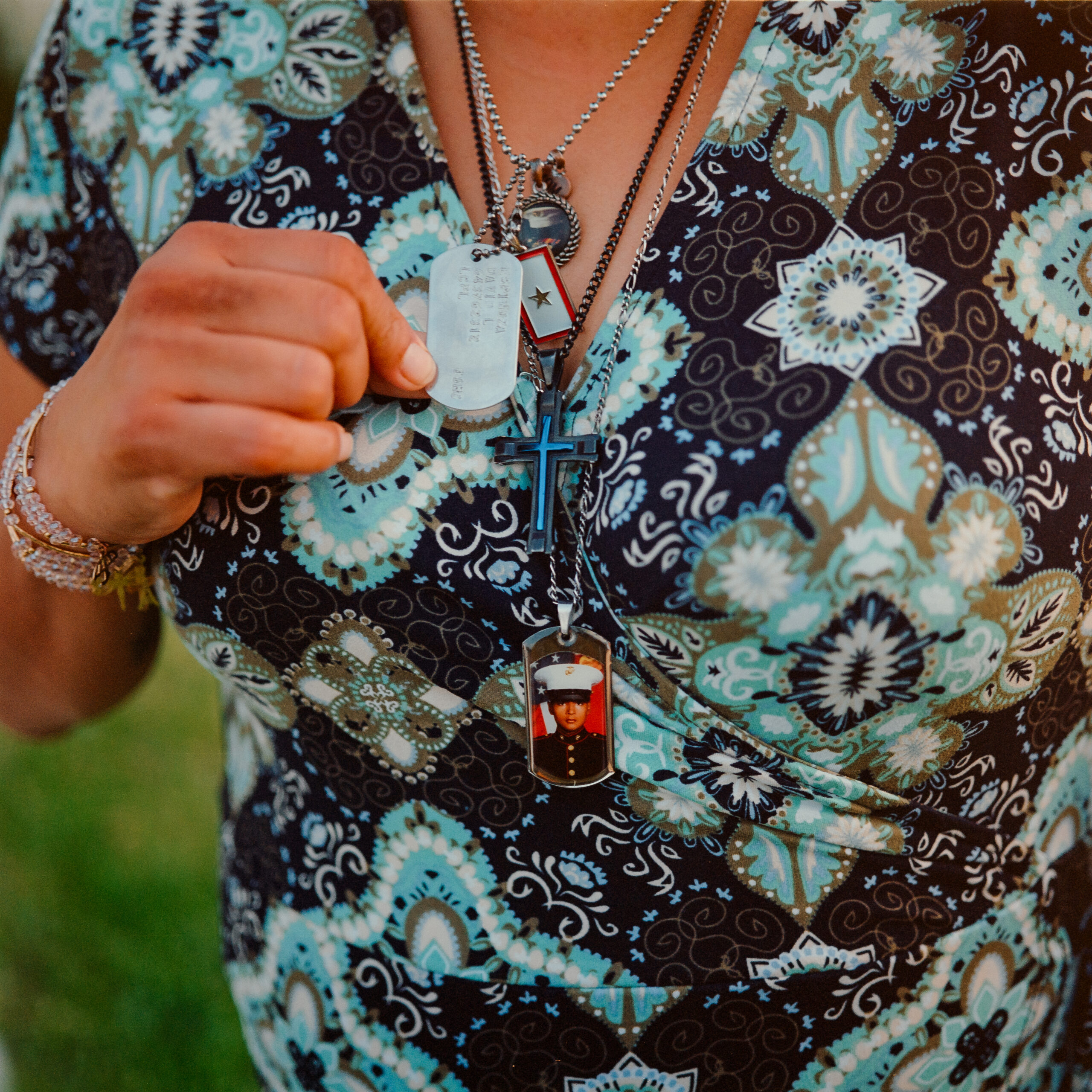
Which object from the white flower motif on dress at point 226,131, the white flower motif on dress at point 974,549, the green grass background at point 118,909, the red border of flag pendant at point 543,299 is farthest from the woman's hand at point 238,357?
the green grass background at point 118,909

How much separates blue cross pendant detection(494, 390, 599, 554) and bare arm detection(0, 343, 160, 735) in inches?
19.0

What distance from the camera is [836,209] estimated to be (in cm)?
72

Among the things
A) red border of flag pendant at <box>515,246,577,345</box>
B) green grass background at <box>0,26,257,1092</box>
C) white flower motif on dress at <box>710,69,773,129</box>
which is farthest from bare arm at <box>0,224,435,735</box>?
green grass background at <box>0,26,257,1092</box>

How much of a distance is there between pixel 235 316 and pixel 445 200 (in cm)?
24

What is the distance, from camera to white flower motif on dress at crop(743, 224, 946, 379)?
689 millimetres

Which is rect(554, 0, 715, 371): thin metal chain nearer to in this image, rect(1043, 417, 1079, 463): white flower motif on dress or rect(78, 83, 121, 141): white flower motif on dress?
rect(1043, 417, 1079, 463): white flower motif on dress

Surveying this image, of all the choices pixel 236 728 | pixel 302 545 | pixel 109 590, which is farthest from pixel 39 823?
pixel 302 545

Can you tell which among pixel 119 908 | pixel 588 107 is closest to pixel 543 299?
pixel 588 107

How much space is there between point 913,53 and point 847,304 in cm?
23

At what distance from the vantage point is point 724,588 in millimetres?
687

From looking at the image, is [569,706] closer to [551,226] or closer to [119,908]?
[551,226]

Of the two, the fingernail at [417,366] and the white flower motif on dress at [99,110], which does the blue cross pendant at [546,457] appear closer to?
the fingernail at [417,366]

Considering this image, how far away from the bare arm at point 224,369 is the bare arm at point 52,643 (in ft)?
0.82

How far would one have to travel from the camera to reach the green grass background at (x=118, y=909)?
2.02 meters
